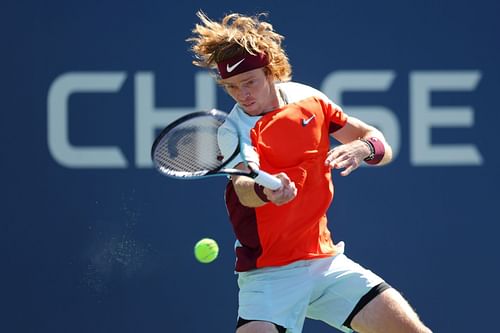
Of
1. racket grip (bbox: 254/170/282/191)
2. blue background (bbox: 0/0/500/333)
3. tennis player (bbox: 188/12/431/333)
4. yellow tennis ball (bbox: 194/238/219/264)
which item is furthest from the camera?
blue background (bbox: 0/0/500/333)

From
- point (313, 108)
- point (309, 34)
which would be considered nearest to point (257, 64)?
point (313, 108)

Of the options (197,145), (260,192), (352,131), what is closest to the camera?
(260,192)

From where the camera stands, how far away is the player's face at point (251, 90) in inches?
150

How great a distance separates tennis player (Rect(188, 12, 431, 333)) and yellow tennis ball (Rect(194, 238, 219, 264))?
0.97m

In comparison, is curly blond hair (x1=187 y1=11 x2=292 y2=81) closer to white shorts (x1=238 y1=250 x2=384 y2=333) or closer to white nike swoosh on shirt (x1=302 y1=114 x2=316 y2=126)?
white nike swoosh on shirt (x1=302 y1=114 x2=316 y2=126)

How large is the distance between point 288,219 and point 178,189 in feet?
4.38

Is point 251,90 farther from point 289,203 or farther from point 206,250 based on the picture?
point 206,250

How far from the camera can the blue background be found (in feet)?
16.6

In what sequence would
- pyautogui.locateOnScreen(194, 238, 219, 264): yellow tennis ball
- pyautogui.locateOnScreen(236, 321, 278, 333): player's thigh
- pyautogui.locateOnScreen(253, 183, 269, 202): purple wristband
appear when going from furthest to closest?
pyautogui.locateOnScreen(194, 238, 219, 264): yellow tennis ball, pyautogui.locateOnScreen(236, 321, 278, 333): player's thigh, pyautogui.locateOnScreen(253, 183, 269, 202): purple wristband

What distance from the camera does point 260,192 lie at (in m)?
3.55

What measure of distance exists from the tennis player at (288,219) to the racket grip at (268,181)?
0.33m

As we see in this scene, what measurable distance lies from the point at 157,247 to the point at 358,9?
148 cm

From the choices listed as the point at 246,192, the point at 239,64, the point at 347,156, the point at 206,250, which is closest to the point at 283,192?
the point at 246,192

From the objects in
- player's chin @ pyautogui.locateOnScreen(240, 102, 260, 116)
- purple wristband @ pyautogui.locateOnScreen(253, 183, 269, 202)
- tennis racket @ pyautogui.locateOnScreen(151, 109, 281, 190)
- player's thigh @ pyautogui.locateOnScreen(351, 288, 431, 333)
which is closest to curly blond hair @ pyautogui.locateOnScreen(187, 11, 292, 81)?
player's chin @ pyautogui.locateOnScreen(240, 102, 260, 116)
